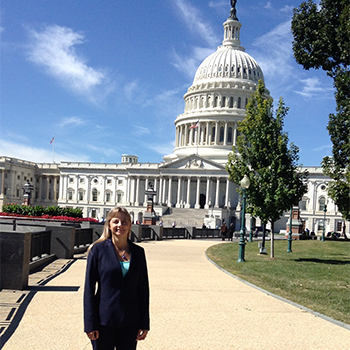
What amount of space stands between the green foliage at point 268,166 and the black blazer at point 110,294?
22.0 meters

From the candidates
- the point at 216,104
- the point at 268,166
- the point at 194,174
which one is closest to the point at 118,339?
the point at 268,166

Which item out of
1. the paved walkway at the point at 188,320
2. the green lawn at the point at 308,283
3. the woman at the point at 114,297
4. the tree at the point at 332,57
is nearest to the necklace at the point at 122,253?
the woman at the point at 114,297

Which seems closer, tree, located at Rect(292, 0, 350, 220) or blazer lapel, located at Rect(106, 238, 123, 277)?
blazer lapel, located at Rect(106, 238, 123, 277)

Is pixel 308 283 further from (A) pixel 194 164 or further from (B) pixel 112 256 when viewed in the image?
(A) pixel 194 164

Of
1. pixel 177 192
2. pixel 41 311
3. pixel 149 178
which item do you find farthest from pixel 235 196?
pixel 41 311

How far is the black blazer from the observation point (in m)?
5.46

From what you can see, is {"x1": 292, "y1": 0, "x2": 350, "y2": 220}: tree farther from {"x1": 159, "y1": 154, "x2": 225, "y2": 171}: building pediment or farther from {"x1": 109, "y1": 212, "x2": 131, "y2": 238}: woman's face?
{"x1": 159, "y1": 154, "x2": 225, "y2": 171}: building pediment

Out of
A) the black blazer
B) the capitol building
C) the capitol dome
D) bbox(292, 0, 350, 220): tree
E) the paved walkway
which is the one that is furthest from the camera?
the capitol dome

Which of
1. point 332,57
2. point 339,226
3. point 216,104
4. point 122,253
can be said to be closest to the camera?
point 122,253

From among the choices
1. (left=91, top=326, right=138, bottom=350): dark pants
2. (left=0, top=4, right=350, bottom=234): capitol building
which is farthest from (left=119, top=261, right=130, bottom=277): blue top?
(left=0, top=4, right=350, bottom=234): capitol building

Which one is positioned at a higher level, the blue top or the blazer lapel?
the blazer lapel

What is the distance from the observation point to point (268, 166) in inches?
1103

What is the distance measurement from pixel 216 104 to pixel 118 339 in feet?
361

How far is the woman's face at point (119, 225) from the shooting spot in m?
5.74
